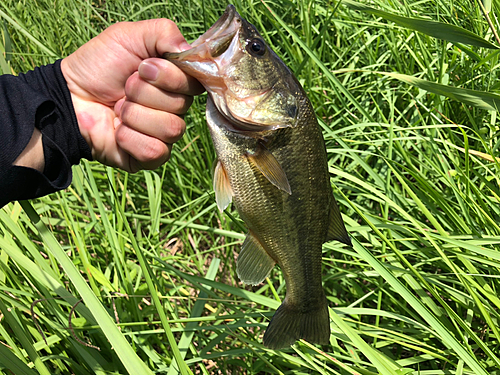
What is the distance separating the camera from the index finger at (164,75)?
151 cm

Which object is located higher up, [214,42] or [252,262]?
[214,42]

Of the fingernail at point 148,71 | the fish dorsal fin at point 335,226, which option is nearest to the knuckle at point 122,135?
the fingernail at point 148,71

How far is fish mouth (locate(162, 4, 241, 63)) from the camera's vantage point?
1438 mm

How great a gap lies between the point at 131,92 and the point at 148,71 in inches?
5.1

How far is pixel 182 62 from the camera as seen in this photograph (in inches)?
57.2

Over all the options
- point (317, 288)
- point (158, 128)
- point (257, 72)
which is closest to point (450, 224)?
point (317, 288)

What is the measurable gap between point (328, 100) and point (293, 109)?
163cm

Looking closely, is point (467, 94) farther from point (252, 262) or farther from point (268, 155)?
point (252, 262)

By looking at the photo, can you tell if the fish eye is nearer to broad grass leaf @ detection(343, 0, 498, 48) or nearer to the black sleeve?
broad grass leaf @ detection(343, 0, 498, 48)

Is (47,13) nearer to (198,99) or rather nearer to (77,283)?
(198,99)

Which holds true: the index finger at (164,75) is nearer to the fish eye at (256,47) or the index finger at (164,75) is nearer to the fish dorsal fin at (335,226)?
the fish eye at (256,47)

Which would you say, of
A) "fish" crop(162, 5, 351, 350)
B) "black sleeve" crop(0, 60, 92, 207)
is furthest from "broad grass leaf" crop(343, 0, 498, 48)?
"black sleeve" crop(0, 60, 92, 207)

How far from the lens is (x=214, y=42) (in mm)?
1456

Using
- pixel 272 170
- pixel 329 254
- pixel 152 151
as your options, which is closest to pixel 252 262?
pixel 272 170
